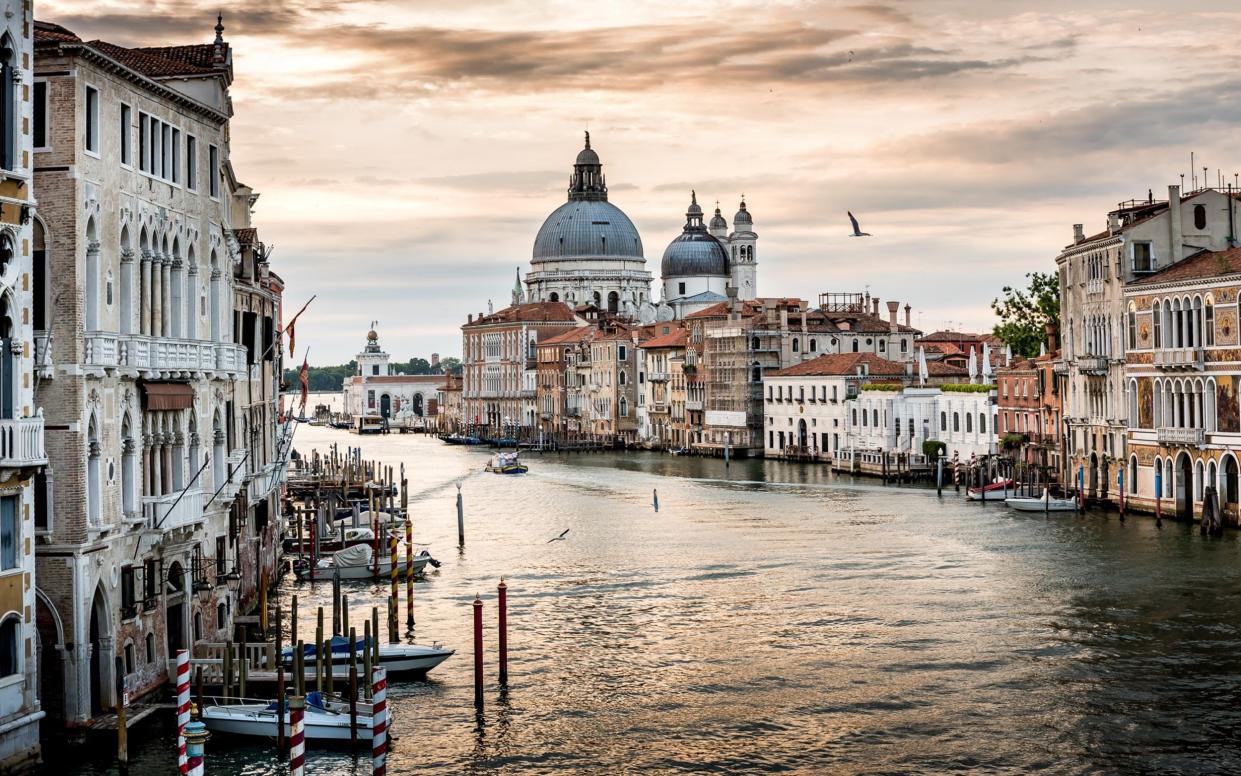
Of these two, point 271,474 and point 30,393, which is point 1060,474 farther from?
point 30,393

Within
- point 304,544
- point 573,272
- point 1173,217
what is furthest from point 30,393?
point 573,272

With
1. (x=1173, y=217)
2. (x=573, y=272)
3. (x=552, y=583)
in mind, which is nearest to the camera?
(x=552, y=583)

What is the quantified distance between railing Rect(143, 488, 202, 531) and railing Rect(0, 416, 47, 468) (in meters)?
2.71

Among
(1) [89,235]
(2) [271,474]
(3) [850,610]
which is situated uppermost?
(1) [89,235]

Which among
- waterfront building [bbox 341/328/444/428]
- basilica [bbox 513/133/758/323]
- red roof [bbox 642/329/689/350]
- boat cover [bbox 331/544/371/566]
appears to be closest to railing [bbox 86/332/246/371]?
boat cover [bbox 331/544/371/566]

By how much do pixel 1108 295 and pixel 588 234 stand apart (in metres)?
80.0

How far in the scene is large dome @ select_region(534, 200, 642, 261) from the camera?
385ft

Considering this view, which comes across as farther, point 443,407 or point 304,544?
point 443,407

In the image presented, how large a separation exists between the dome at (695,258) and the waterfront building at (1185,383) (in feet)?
235

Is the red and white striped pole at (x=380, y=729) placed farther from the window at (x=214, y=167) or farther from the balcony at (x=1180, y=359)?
the balcony at (x=1180, y=359)

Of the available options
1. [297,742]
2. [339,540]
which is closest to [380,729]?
[297,742]

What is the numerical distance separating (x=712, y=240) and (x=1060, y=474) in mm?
68229

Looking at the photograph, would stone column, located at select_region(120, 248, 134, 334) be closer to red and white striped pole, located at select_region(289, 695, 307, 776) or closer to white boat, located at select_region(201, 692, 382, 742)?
white boat, located at select_region(201, 692, 382, 742)

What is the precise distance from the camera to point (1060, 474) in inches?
1734
